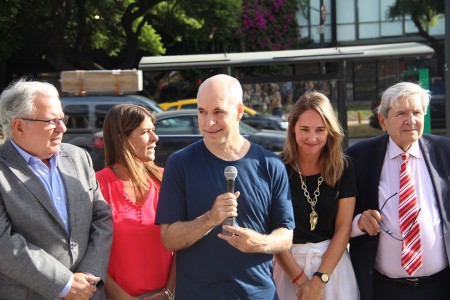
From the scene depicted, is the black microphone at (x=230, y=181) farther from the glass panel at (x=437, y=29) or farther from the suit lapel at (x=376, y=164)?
the glass panel at (x=437, y=29)

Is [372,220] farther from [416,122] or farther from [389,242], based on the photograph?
[416,122]

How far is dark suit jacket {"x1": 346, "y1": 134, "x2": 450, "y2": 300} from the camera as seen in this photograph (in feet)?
11.3

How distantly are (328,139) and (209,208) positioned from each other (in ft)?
3.09

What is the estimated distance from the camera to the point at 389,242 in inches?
135

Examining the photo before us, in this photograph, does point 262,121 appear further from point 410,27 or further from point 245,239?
point 410,27

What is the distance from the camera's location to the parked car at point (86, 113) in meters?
11.7

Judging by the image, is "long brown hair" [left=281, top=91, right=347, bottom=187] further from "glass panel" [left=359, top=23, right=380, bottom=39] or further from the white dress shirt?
"glass panel" [left=359, top=23, right=380, bottom=39]

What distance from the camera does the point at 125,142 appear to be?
349cm

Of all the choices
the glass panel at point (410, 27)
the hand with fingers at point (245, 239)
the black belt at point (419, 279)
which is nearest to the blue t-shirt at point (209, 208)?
the hand with fingers at point (245, 239)

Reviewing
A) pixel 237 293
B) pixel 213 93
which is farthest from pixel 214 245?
pixel 213 93

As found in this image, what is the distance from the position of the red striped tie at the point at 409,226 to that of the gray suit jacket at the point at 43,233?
1.63 meters

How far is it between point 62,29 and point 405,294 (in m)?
18.7

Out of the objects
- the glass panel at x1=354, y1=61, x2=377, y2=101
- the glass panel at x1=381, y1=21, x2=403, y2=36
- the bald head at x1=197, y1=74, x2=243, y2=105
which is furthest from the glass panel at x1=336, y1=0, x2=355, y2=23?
the bald head at x1=197, y1=74, x2=243, y2=105

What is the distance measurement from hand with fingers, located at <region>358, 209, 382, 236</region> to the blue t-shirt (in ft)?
2.07
